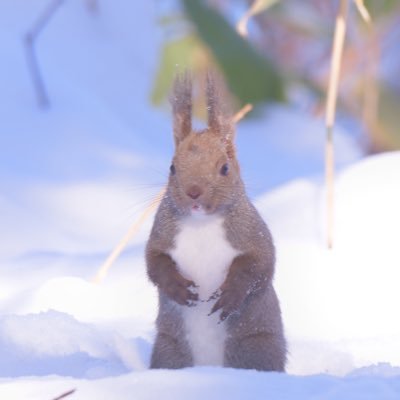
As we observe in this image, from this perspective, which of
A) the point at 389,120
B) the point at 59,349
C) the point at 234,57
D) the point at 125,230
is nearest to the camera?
the point at 59,349

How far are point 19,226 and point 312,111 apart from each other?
286cm

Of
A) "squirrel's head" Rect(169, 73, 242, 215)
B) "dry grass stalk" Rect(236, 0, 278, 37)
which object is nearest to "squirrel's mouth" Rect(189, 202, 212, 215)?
"squirrel's head" Rect(169, 73, 242, 215)

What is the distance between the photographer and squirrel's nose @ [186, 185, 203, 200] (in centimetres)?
231

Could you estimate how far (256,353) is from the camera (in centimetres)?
244

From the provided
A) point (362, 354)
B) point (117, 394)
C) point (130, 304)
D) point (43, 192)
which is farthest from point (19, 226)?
point (117, 394)

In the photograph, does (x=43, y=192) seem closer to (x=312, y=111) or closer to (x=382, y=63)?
(x=312, y=111)

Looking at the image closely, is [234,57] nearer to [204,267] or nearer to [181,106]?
[181,106]

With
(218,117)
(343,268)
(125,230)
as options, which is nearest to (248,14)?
(343,268)

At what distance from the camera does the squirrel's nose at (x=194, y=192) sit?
231 cm

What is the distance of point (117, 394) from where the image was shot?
1.88m

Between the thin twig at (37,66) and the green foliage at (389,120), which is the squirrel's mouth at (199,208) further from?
the green foliage at (389,120)

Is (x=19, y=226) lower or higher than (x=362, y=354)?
higher

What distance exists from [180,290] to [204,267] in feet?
0.22

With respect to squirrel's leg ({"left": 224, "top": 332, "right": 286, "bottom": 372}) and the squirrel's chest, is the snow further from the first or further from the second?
the squirrel's chest
